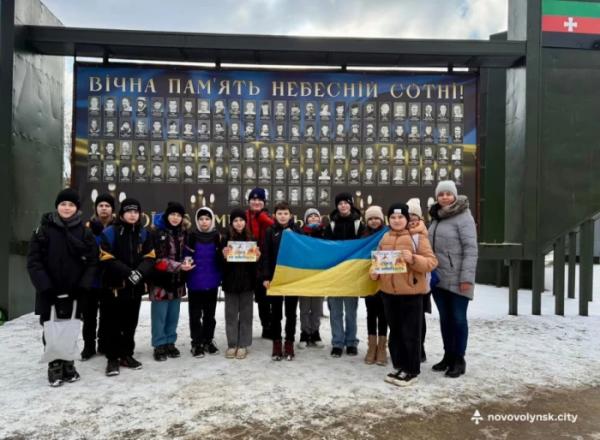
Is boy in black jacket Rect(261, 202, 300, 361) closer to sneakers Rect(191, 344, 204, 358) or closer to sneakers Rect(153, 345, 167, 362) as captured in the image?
sneakers Rect(191, 344, 204, 358)

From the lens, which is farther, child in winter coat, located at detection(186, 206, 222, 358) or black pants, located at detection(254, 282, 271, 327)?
black pants, located at detection(254, 282, 271, 327)

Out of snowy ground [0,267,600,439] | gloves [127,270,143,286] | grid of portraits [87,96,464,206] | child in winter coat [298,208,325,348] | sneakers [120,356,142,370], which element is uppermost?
grid of portraits [87,96,464,206]

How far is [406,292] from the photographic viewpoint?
416cm

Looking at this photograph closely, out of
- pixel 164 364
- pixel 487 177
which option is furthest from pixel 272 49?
pixel 487 177

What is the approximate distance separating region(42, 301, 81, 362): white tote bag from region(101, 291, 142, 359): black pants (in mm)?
427

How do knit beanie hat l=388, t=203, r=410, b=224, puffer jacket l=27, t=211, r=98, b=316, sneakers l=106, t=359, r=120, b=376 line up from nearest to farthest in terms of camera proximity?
puffer jacket l=27, t=211, r=98, b=316
knit beanie hat l=388, t=203, r=410, b=224
sneakers l=106, t=359, r=120, b=376

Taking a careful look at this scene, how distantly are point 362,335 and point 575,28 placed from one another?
633 cm

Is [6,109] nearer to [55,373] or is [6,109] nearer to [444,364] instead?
[55,373]

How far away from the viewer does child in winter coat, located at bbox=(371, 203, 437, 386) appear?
411cm

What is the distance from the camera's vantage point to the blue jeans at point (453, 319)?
4418 mm

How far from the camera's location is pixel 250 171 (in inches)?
291

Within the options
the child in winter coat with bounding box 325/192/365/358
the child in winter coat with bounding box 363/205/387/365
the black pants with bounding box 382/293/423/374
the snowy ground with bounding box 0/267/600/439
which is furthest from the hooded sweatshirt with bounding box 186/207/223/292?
the black pants with bounding box 382/293/423/374

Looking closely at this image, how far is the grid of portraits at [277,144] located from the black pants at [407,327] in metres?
3.42

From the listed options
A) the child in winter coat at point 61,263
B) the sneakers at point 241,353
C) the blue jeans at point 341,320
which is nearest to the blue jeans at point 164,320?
the sneakers at point 241,353
